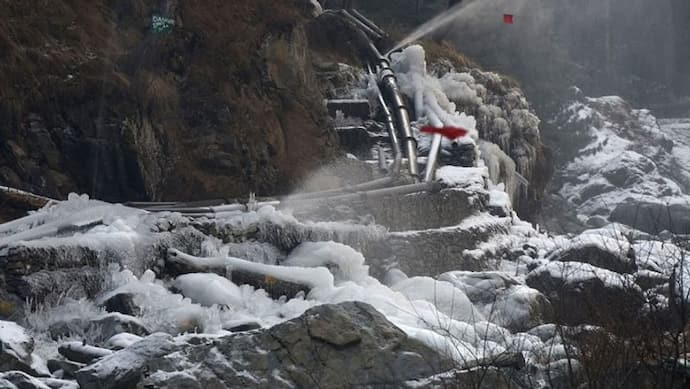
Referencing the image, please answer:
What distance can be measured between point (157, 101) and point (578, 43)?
39641 millimetres

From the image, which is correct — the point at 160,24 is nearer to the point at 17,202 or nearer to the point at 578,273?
the point at 17,202

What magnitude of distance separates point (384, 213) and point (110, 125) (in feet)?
17.0

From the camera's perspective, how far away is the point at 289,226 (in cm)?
1794

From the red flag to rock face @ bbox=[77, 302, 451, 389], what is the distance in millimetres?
15009

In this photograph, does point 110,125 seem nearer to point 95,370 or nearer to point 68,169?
point 68,169

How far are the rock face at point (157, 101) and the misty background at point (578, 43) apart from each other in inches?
877

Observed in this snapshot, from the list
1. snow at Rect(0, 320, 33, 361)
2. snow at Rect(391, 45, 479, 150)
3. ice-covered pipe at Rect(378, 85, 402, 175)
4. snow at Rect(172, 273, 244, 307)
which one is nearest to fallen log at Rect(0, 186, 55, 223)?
snow at Rect(172, 273, 244, 307)

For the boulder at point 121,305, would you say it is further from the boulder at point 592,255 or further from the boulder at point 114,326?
the boulder at point 592,255

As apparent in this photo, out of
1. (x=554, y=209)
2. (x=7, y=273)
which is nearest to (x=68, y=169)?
(x=7, y=273)

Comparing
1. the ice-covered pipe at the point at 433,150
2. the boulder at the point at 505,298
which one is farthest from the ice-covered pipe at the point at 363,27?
the boulder at the point at 505,298

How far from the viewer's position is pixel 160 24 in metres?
21.6

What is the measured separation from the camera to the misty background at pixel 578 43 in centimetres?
4962

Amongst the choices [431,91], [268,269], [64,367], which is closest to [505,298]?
[268,269]

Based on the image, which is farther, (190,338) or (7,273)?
(7,273)
